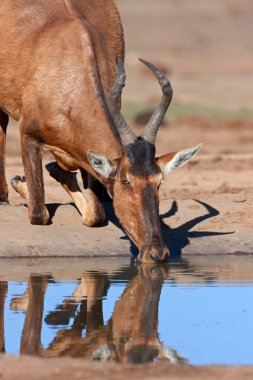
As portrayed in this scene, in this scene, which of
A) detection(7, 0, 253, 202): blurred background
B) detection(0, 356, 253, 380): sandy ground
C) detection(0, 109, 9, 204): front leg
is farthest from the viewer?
detection(7, 0, 253, 202): blurred background

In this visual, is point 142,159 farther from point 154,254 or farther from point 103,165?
point 154,254

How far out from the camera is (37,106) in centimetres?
1172

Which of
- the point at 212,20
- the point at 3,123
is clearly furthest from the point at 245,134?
the point at 212,20

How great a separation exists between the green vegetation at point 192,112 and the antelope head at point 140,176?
49.5 ft

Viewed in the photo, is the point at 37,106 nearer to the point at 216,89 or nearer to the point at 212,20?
the point at 216,89

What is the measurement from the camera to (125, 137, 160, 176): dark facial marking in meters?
10.4

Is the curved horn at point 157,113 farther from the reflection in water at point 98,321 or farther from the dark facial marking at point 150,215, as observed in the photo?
the reflection in water at point 98,321

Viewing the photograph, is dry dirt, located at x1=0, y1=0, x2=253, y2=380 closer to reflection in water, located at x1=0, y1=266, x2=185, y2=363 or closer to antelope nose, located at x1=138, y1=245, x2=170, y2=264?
reflection in water, located at x1=0, y1=266, x2=185, y2=363

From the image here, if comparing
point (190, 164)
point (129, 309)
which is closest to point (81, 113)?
point (129, 309)

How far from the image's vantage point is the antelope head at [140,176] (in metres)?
10.3

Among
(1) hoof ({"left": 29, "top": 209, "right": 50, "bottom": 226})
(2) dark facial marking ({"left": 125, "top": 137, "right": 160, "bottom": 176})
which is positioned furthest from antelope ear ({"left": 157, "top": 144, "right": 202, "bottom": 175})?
(1) hoof ({"left": 29, "top": 209, "right": 50, "bottom": 226})

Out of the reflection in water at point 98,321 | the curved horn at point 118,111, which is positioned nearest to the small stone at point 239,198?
the reflection in water at point 98,321

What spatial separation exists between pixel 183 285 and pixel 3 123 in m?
4.00

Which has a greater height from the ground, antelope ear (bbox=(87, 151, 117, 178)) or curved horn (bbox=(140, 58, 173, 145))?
curved horn (bbox=(140, 58, 173, 145))
